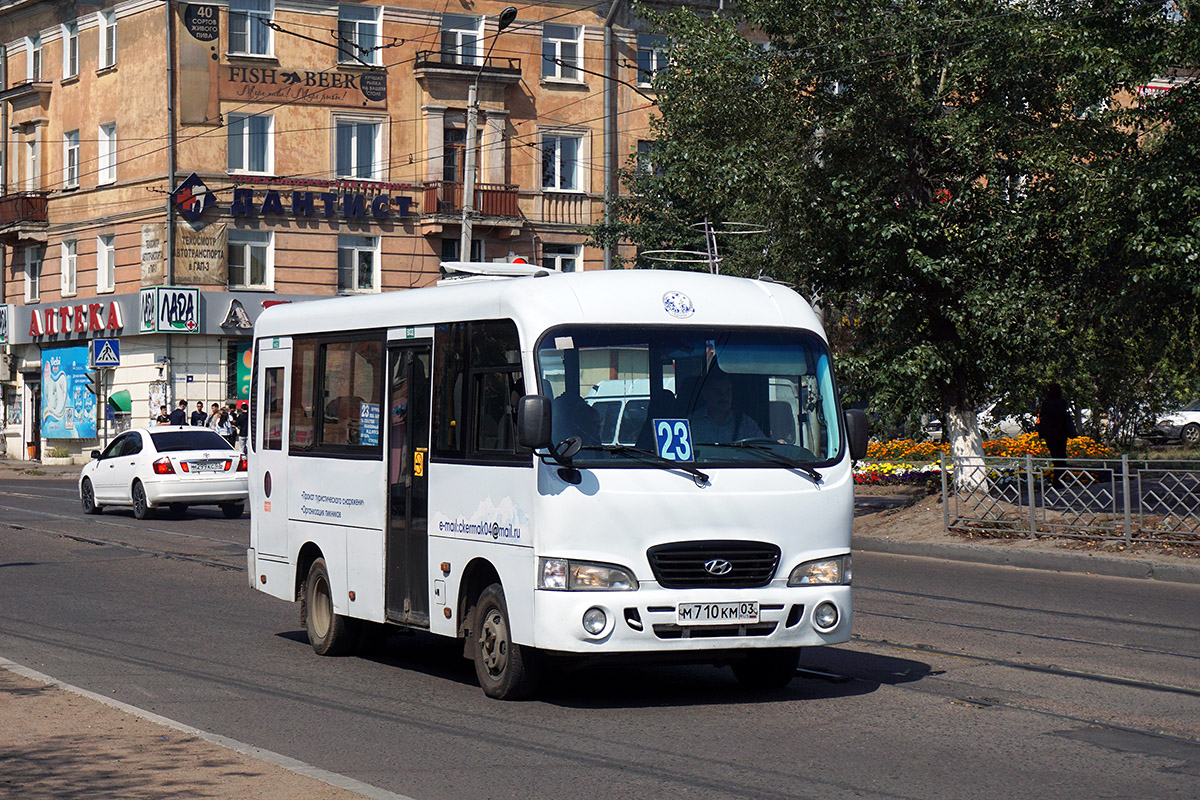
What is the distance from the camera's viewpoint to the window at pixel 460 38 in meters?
47.1

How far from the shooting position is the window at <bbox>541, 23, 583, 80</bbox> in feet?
159

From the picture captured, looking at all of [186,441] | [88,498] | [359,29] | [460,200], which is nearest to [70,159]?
[359,29]

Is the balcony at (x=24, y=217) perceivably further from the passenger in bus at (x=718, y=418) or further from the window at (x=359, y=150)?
the passenger in bus at (x=718, y=418)

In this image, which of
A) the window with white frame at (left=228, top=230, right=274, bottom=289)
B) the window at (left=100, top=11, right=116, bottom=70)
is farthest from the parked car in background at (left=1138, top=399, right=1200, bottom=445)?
the window at (left=100, top=11, right=116, bottom=70)

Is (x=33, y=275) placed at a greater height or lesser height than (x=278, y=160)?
lesser

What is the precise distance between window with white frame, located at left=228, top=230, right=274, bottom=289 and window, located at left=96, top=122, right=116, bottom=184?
4.72 m

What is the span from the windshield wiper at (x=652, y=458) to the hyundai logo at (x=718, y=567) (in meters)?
0.44

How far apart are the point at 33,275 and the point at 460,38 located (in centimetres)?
1593

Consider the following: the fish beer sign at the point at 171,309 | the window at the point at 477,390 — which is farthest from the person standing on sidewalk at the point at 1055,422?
the fish beer sign at the point at 171,309

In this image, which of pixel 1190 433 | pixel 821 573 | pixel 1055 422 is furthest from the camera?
pixel 1190 433

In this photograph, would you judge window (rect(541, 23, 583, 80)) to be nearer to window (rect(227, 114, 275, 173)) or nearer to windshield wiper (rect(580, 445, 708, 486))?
window (rect(227, 114, 275, 173))

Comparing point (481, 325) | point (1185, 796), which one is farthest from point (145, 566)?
point (1185, 796)

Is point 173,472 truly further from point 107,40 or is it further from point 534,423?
point 107,40

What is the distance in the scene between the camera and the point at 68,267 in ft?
164
